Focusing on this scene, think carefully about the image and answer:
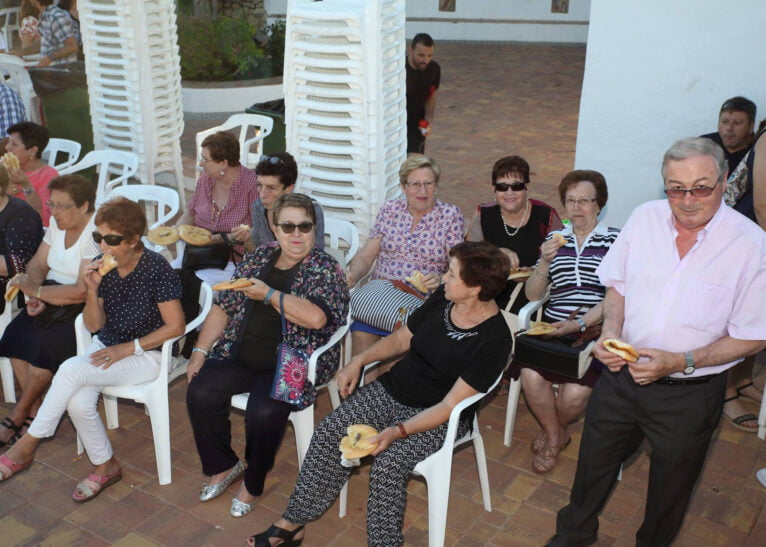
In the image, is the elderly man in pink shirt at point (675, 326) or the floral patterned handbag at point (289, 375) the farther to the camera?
the floral patterned handbag at point (289, 375)

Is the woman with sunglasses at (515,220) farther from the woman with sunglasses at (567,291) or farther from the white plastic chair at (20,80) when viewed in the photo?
the white plastic chair at (20,80)

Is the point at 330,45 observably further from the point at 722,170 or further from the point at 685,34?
the point at 722,170

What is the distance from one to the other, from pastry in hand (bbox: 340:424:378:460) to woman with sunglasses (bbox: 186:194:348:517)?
1.78ft

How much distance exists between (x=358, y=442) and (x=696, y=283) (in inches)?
58.4

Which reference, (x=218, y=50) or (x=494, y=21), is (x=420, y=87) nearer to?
(x=218, y=50)

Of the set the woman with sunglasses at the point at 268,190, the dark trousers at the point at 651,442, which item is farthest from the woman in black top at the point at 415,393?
the woman with sunglasses at the point at 268,190

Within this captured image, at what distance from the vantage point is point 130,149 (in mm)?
8281

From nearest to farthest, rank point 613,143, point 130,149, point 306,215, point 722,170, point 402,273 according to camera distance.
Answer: point 722,170 → point 306,215 → point 402,273 → point 613,143 → point 130,149

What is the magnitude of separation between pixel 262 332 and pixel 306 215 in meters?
0.62

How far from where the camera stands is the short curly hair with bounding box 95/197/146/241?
4.16m

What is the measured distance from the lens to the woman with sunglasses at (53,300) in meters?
4.59

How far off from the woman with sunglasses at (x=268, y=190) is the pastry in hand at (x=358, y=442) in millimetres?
1524

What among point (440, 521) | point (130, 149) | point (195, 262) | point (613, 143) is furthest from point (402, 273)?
point (130, 149)

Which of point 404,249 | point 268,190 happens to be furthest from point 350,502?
point 268,190
